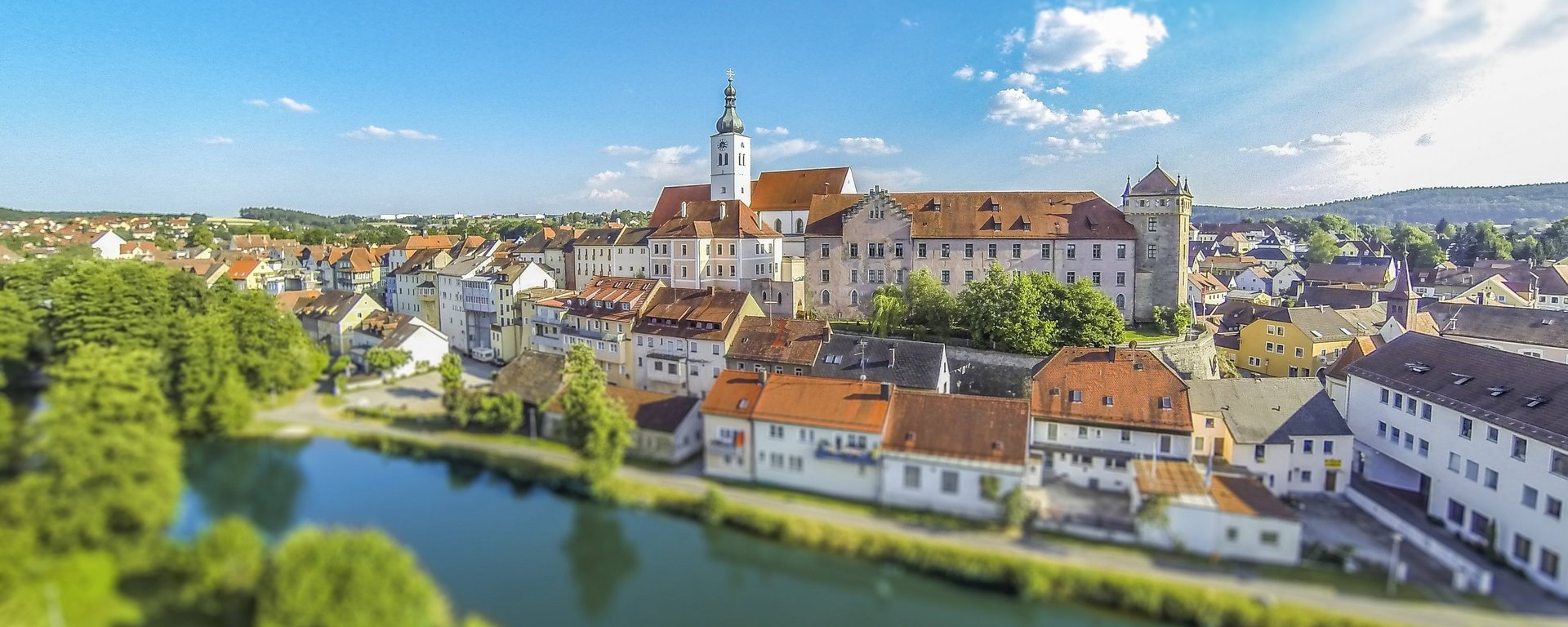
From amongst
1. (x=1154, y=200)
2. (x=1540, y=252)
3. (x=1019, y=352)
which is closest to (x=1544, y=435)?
(x=1019, y=352)

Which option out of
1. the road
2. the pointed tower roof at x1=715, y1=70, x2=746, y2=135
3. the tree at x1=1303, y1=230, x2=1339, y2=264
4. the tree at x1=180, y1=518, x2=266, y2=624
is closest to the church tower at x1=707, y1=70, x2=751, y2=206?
the pointed tower roof at x1=715, y1=70, x2=746, y2=135

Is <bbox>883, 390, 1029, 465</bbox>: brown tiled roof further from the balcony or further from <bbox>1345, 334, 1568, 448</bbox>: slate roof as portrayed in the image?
<bbox>1345, 334, 1568, 448</bbox>: slate roof

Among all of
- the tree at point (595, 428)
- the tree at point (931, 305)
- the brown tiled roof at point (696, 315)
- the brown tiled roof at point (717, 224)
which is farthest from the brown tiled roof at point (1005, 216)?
the tree at point (595, 428)

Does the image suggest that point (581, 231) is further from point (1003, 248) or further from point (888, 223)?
point (1003, 248)

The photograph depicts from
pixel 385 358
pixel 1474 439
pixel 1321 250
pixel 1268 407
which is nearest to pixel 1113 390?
pixel 1268 407

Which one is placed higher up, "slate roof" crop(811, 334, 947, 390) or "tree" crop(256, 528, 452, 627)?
"slate roof" crop(811, 334, 947, 390)
